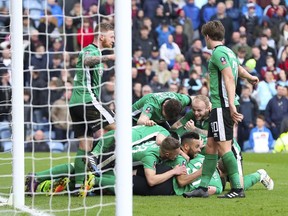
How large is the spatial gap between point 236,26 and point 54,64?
564 centimetres

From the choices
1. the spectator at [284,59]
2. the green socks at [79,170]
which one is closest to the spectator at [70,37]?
the spectator at [284,59]

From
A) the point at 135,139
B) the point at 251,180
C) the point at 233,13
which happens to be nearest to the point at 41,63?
the point at 233,13

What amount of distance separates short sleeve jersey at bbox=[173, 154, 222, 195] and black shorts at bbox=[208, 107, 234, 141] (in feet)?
2.55

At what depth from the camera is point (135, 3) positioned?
80.2ft

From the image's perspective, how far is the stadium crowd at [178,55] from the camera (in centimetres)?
2038

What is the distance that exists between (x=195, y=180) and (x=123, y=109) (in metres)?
3.60

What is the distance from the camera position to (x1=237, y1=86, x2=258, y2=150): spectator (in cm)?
2181

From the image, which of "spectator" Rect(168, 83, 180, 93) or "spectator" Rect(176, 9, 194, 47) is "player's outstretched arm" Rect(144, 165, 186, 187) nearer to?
"spectator" Rect(168, 83, 180, 93)

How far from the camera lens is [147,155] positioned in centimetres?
1083

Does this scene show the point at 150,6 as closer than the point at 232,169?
No

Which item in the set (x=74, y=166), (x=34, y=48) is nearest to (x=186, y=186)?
(x=74, y=166)

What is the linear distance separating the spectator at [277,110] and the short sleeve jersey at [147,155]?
11067 mm

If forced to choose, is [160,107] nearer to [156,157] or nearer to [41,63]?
[156,157]

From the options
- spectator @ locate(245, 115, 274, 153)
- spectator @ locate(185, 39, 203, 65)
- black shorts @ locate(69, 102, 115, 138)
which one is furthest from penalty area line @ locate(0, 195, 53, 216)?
spectator @ locate(185, 39, 203, 65)
